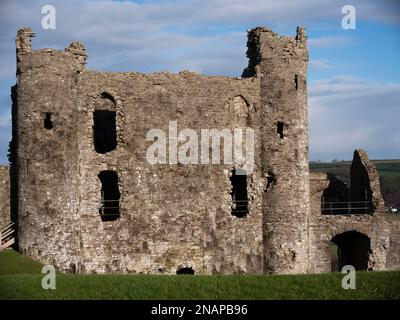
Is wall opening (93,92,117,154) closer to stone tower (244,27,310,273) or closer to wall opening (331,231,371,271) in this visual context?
stone tower (244,27,310,273)

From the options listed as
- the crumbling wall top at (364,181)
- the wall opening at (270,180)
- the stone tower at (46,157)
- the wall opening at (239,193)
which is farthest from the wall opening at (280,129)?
the stone tower at (46,157)

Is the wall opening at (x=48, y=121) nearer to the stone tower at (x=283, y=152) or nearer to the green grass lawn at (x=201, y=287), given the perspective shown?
the green grass lawn at (x=201, y=287)

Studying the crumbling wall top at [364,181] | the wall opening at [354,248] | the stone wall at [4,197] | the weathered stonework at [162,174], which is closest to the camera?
the weathered stonework at [162,174]

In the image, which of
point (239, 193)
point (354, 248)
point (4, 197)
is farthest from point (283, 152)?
point (4, 197)

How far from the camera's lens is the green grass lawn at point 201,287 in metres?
27.9

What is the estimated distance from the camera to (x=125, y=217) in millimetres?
35594

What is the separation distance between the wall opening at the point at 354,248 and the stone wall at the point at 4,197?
573 inches

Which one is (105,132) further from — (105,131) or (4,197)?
(4,197)

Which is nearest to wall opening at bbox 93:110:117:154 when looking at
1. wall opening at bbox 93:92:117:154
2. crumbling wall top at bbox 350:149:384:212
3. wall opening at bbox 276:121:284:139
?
wall opening at bbox 93:92:117:154

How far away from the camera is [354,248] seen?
42.5 meters
